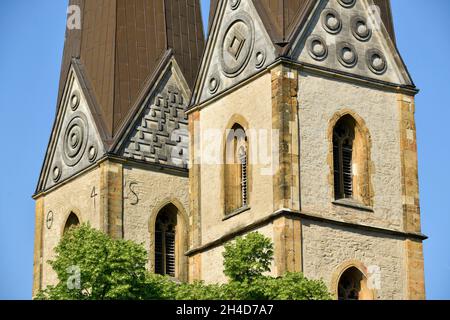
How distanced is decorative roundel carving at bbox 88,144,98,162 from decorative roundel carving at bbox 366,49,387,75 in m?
8.68

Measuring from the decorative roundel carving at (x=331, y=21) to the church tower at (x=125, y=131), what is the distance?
6730 millimetres

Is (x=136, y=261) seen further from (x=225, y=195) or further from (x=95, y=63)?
(x=95, y=63)

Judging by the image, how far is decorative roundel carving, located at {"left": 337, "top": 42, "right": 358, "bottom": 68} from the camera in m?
51.5

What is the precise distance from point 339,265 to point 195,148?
6431 millimetres

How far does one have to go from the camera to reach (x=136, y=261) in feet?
152

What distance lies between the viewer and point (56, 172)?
5772 centimetres

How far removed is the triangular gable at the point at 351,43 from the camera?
51062mm

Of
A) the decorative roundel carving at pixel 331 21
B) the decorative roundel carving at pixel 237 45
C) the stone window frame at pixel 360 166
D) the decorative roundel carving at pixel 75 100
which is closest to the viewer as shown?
the stone window frame at pixel 360 166

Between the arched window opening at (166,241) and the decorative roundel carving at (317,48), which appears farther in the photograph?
the arched window opening at (166,241)

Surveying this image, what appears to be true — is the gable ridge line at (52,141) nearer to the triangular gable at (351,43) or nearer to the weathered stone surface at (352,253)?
the triangular gable at (351,43)

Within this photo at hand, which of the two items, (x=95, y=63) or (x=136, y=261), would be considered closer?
(x=136, y=261)

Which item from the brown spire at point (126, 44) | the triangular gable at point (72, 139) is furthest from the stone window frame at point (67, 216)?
the brown spire at point (126, 44)

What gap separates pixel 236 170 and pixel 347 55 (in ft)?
13.9
